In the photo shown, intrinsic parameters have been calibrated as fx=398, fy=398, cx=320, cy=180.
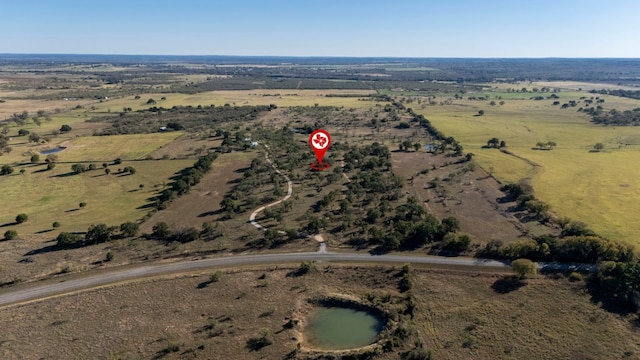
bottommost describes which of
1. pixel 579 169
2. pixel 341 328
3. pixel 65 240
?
pixel 341 328

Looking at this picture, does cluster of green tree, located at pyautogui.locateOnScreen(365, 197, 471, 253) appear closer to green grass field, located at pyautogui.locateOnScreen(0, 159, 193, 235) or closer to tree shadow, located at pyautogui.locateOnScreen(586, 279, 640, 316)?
tree shadow, located at pyautogui.locateOnScreen(586, 279, 640, 316)

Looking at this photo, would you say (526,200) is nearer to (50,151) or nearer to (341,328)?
(341,328)

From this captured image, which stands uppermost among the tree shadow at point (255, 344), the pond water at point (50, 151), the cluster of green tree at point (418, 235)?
the pond water at point (50, 151)

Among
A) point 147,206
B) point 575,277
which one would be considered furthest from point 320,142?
point 575,277

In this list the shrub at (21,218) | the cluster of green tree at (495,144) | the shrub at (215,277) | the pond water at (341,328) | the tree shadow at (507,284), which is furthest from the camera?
the cluster of green tree at (495,144)

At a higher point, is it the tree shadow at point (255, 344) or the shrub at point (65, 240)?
the shrub at point (65, 240)

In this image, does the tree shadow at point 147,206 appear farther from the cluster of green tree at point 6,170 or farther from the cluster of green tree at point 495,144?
the cluster of green tree at point 495,144

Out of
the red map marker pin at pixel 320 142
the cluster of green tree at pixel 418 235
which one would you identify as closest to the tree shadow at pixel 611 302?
the cluster of green tree at pixel 418 235

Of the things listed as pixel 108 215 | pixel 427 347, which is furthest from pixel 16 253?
pixel 427 347
